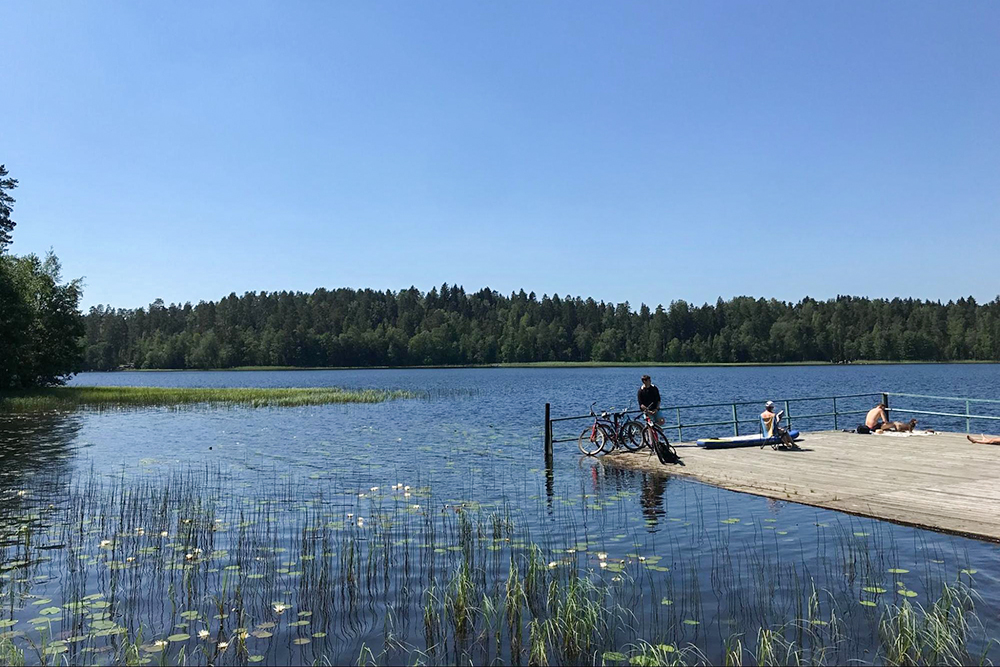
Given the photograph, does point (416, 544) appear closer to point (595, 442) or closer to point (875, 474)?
point (875, 474)

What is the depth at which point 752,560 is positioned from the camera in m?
11.1

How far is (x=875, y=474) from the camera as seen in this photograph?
16.9 meters

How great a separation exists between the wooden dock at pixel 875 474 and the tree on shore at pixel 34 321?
5346cm

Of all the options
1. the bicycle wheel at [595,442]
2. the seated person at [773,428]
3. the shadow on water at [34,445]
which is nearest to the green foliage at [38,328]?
the shadow on water at [34,445]

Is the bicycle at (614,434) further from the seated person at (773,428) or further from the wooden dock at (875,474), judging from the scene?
the seated person at (773,428)

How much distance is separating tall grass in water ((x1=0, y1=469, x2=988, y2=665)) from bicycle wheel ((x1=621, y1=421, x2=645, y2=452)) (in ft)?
31.6

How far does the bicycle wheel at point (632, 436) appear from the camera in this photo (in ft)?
76.8

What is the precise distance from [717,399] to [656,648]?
201 ft

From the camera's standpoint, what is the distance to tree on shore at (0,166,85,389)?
5647 cm

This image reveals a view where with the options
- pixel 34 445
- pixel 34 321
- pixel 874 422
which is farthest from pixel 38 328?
pixel 874 422

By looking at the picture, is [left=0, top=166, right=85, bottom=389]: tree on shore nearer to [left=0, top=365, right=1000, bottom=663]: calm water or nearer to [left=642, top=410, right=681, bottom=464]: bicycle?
[left=0, top=365, right=1000, bottom=663]: calm water

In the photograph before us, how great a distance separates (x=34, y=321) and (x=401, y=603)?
70.0 m

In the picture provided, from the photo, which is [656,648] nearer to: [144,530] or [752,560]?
[752,560]

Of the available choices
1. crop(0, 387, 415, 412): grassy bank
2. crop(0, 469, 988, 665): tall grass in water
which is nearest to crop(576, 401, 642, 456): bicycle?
crop(0, 469, 988, 665): tall grass in water
